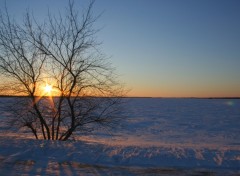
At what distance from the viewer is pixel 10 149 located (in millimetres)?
10227

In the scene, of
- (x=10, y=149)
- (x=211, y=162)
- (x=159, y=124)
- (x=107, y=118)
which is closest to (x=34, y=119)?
(x=107, y=118)

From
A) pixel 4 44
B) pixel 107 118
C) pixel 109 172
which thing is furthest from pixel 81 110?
pixel 109 172

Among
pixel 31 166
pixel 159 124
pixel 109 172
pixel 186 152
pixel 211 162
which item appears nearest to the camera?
pixel 109 172

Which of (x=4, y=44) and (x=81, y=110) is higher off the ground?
(x=4, y=44)

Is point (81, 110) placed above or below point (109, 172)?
above

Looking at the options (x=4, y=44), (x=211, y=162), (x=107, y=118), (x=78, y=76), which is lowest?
(x=211, y=162)

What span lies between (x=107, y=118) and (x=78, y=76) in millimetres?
2057

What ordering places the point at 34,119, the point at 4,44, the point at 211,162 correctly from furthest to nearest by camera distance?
the point at 34,119 < the point at 4,44 < the point at 211,162

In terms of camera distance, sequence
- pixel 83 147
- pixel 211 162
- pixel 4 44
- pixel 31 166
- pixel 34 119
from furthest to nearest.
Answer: pixel 34 119 < pixel 4 44 < pixel 83 147 < pixel 211 162 < pixel 31 166

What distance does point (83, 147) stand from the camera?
10.4 meters

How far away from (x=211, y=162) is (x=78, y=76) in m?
6.67

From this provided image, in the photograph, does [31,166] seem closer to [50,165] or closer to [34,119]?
[50,165]

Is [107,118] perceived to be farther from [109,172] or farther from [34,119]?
[109,172]

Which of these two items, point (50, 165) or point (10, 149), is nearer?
point (50, 165)
